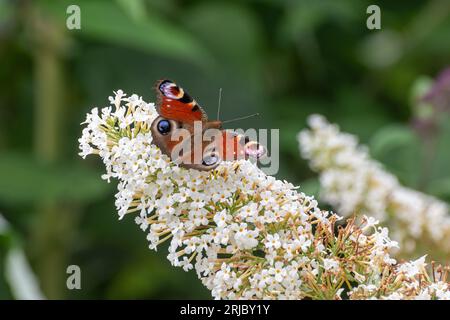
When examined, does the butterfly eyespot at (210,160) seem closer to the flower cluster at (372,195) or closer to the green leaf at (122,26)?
the flower cluster at (372,195)

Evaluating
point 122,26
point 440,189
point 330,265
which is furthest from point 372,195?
point 122,26

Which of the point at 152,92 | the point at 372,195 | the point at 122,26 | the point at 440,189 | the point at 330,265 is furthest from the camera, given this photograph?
the point at 152,92

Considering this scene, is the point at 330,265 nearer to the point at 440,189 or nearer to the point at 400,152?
the point at 440,189

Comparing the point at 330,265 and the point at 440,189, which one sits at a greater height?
the point at 440,189

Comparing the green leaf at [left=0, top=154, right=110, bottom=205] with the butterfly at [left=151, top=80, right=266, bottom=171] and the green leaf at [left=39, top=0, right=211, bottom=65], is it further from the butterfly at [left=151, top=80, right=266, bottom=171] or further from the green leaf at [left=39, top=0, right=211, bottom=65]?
the butterfly at [left=151, top=80, right=266, bottom=171]

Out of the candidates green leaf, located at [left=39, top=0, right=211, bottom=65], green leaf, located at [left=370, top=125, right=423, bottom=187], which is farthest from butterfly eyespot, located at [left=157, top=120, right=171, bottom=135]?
green leaf, located at [left=39, top=0, right=211, bottom=65]

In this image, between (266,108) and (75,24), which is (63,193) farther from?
(266,108)

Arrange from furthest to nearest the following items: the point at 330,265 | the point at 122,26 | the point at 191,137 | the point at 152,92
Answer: the point at 152,92 < the point at 122,26 < the point at 191,137 < the point at 330,265
